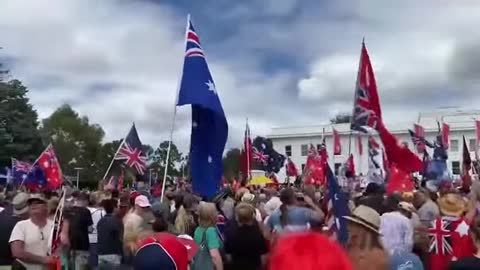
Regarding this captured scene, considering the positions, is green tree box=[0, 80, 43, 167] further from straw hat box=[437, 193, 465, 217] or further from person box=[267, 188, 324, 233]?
straw hat box=[437, 193, 465, 217]

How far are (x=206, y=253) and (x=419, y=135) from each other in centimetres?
3337

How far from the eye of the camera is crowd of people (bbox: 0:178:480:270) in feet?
17.3

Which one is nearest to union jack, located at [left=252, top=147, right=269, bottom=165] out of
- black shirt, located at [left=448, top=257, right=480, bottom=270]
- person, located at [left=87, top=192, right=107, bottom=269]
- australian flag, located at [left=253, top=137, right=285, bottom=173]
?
australian flag, located at [left=253, top=137, right=285, bottom=173]

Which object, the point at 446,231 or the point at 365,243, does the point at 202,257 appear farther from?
the point at 365,243

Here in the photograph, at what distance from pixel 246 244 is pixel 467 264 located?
11.5 ft

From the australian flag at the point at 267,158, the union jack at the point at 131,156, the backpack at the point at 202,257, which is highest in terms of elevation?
the australian flag at the point at 267,158

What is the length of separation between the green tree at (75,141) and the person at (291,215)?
259 ft

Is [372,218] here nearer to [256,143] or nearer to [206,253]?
[206,253]

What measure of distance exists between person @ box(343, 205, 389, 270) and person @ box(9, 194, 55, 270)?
13.6 ft

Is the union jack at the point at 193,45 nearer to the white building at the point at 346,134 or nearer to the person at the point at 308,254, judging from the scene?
the person at the point at 308,254

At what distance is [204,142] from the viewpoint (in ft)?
31.7

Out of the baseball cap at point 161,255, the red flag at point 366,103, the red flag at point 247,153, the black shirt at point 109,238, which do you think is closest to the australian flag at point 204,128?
the black shirt at point 109,238

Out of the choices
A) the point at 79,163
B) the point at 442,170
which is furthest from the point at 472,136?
the point at 442,170

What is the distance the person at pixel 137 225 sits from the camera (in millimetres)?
7785
